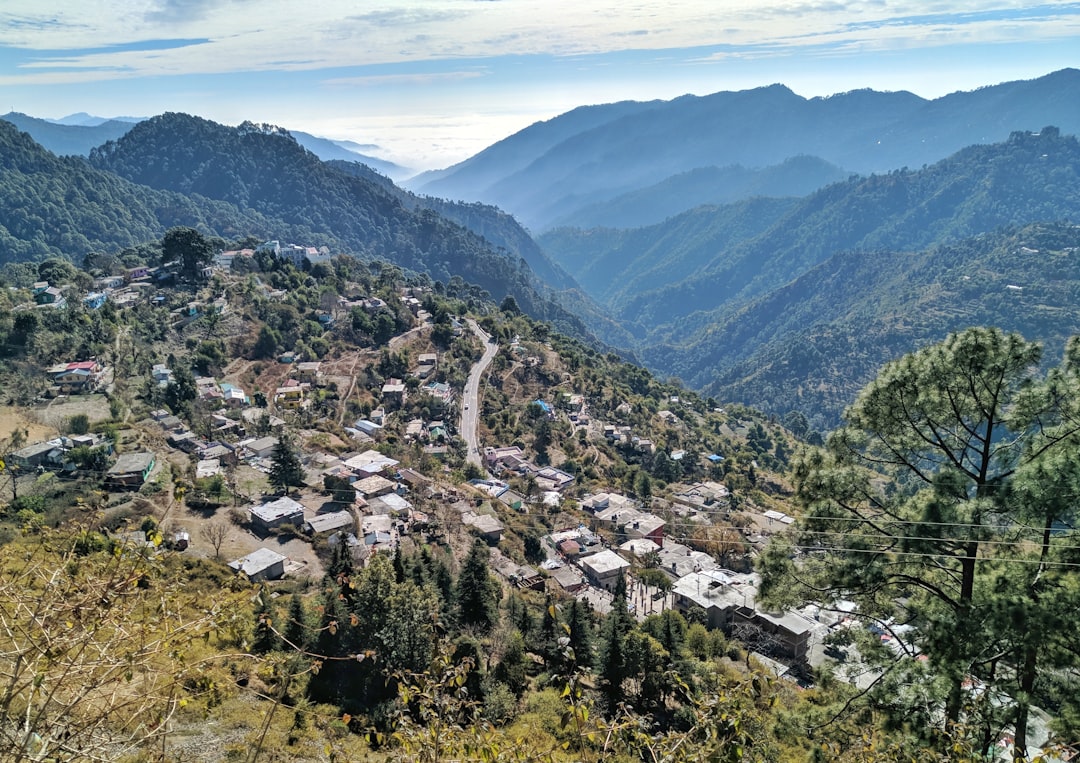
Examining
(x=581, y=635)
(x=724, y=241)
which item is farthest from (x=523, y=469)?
(x=724, y=241)

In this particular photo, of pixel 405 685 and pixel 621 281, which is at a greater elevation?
pixel 405 685

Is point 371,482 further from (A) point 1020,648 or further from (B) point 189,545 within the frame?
(A) point 1020,648

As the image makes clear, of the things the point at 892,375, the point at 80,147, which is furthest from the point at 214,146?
the point at 892,375

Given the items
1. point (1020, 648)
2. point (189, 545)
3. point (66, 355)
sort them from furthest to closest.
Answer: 1. point (66, 355)
2. point (189, 545)
3. point (1020, 648)

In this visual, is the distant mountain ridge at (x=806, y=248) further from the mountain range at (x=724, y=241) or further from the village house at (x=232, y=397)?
the village house at (x=232, y=397)

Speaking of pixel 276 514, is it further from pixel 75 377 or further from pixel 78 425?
pixel 75 377

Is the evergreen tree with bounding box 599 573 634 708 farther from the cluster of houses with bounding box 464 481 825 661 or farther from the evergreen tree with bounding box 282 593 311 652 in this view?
the evergreen tree with bounding box 282 593 311 652

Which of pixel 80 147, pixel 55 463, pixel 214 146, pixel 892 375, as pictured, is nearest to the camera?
pixel 892 375
